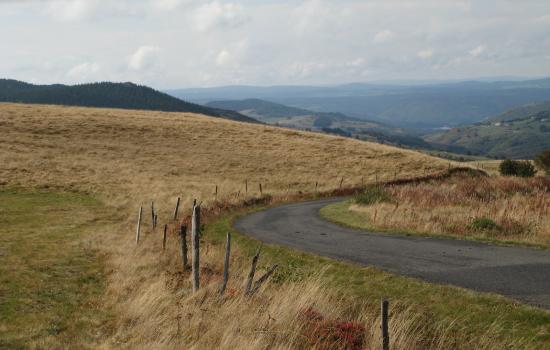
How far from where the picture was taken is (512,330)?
10391mm

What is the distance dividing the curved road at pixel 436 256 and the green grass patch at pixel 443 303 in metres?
0.75

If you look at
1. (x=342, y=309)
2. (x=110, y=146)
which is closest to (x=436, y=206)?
(x=342, y=309)

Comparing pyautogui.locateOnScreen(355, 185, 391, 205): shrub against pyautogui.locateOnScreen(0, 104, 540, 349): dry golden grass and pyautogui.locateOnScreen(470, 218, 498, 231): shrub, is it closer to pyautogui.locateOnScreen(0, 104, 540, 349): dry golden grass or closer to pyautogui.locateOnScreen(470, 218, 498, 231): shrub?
pyautogui.locateOnScreen(470, 218, 498, 231): shrub

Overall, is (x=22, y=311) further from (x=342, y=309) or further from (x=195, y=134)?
(x=195, y=134)

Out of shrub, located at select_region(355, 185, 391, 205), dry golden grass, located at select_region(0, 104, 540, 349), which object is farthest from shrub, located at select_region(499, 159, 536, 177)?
shrub, located at select_region(355, 185, 391, 205)

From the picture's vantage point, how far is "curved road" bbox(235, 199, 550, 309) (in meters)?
13.8

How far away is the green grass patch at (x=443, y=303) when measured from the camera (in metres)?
10.4

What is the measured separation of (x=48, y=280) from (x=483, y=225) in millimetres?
16679

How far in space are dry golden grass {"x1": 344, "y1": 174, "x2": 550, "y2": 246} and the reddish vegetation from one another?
11.7m

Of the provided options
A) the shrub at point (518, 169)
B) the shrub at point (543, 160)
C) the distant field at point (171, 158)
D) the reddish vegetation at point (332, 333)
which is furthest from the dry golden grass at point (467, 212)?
the shrub at point (543, 160)

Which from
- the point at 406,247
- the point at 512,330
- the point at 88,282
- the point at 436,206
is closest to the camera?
the point at 512,330

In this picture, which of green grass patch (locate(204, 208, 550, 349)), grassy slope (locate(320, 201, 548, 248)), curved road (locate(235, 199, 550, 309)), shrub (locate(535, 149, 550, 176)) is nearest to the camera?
A: green grass patch (locate(204, 208, 550, 349))

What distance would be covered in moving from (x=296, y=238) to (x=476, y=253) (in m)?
8.16


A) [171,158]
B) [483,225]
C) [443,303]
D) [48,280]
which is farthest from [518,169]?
[48,280]
